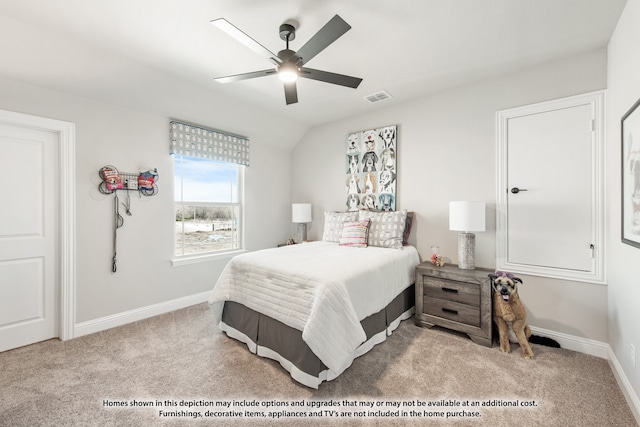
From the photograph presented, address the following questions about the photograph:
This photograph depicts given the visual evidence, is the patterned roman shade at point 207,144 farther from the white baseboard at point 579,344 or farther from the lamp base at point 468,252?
the white baseboard at point 579,344

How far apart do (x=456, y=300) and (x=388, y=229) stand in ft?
3.37

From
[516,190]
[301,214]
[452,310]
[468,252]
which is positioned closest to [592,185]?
[516,190]

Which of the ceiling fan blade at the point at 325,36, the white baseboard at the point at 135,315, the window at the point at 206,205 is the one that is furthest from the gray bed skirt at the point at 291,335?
the ceiling fan blade at the point at 325,36

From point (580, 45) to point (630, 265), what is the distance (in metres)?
1.81

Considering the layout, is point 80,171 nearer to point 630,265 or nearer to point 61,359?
point 61,359

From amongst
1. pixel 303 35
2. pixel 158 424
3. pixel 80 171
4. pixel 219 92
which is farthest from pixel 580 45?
pixel 80 171

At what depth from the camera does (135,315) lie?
289 centimetres

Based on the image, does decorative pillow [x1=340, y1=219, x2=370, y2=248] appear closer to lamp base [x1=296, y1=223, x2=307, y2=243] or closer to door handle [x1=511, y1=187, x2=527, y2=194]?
lamp base [x1=296, y1=223, x2=307, y2=243]

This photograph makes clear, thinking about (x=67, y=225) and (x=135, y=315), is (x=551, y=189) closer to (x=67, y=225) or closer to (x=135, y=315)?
(x=135, y=315)

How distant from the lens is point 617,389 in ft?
5.86

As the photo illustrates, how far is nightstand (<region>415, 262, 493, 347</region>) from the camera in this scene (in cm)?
236

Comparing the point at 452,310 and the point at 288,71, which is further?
the point at 452,310

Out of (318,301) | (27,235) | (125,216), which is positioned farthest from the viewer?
(125,216)

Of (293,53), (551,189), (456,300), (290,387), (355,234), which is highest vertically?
(293,53)
